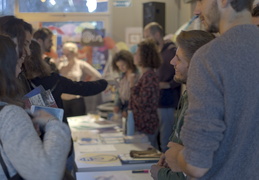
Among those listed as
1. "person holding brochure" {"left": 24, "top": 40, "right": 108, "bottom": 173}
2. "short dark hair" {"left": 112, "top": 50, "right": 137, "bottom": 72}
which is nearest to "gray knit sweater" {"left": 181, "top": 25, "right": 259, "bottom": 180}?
"person holding brochure" {"left": 24, "top": 40, "right": 108, "bottom": 173}

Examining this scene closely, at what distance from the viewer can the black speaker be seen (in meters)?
6.58

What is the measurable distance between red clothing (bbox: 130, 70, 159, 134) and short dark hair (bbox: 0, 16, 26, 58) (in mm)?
1972

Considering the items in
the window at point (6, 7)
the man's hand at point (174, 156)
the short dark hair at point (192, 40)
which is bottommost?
the man's hand at point (174, 156)

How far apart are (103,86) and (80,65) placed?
2.99 meters

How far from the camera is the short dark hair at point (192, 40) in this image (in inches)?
76.7

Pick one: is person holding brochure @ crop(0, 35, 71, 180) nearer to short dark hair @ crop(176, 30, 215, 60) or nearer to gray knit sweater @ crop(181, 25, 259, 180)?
gray knit sweater @ crop(181, 25, 259, 180)

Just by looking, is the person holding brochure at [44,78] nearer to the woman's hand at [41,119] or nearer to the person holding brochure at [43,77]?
the person holding brochure at [43,77]

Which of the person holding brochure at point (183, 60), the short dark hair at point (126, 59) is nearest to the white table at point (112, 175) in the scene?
the person holding brochure at point (183, 60)

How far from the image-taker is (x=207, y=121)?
1.29 meters

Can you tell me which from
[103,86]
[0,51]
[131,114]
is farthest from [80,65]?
[0,51]

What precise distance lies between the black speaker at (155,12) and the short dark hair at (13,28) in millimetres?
4597

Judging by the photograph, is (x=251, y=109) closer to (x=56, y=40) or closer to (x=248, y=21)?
(x=248, y=21)

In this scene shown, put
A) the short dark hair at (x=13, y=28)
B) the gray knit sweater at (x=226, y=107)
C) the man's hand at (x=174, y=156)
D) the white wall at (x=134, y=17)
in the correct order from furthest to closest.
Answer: the white wall at (x=134, y=17)
the short dark hair at (x=13, y=28)
the man's hand at (x=174, y=156)
the gray knit sweater at (x=226, y=107)

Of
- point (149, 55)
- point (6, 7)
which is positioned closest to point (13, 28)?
point (6, 7)
